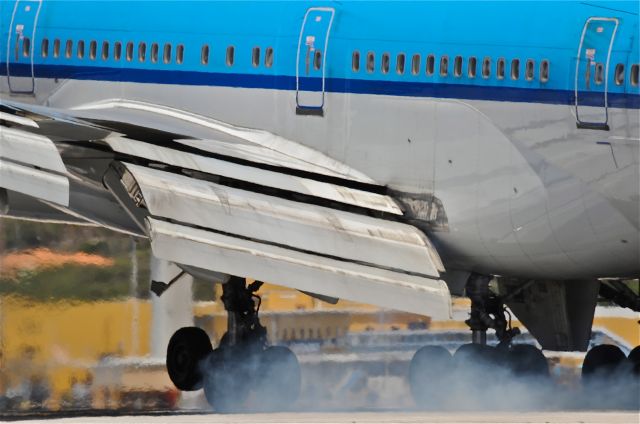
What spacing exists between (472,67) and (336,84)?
2275mm

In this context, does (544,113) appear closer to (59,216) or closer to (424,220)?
(424,220)

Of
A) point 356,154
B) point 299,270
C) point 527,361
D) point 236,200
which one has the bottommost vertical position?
point 527,361

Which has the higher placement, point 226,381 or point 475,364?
point 475,364

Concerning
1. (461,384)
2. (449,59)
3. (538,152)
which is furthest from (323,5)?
(461,384)

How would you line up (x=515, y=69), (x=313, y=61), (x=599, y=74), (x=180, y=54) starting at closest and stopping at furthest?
(x=599, y=74)
(x=515, y=69)
(x=313, y=61)
(x=180, y=54)

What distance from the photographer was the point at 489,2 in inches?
1161

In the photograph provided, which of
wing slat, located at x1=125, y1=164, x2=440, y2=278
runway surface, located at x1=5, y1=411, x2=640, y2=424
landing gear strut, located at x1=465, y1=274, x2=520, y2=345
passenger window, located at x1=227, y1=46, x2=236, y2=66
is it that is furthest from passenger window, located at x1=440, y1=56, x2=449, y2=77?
runway surface, located at x1=5, y1=411, x2=640, y2=424

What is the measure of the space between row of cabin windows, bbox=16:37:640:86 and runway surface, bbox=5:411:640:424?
4658 millimetres

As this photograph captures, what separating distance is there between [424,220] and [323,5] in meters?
3.65

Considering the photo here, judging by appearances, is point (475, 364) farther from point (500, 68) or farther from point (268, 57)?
point (268, 57)

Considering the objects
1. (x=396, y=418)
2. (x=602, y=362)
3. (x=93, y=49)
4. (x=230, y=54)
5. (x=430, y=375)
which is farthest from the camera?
(x=602, y=362)

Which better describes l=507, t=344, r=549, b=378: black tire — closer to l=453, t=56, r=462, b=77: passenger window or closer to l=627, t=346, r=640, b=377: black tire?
l=627, t=346, r=640, b=377: black tire

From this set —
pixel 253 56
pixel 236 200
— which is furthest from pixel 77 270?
pixel 236 200

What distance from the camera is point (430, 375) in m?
32.2
